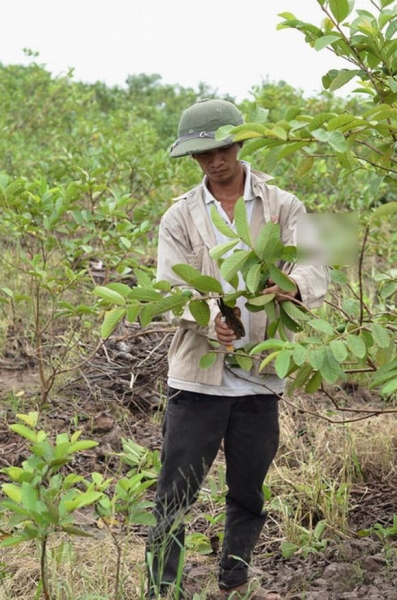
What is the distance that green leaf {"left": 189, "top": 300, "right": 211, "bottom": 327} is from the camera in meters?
2.87

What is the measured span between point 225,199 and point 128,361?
7.52ft

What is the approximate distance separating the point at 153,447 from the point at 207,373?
1.69m

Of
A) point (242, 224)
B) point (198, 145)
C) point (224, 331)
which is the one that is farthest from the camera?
point (198, 145)

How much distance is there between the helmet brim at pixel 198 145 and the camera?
310 centimetres

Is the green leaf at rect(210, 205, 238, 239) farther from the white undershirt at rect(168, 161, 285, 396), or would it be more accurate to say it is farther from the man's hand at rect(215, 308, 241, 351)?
the white undershirt at rect(168, 161, 285, 396)

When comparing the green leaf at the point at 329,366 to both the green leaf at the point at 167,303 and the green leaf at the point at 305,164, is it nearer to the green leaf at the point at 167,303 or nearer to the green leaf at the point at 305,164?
the green leaf at the point at 167,303

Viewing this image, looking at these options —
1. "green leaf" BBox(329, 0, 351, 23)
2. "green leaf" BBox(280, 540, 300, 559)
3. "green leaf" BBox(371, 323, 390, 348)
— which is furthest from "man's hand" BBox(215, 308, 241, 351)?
"green leaf" BBox(280, 540, 300, 559)

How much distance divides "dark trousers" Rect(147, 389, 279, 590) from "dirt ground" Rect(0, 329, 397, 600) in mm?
336

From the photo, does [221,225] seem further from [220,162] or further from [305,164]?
[220,162]

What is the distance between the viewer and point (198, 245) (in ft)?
10.6

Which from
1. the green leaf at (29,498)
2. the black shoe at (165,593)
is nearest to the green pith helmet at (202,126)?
the green leaf at (29,498)

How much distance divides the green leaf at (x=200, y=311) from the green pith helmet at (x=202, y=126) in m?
0.51

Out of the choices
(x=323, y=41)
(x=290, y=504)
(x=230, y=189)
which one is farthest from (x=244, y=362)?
(x=290, y=504)

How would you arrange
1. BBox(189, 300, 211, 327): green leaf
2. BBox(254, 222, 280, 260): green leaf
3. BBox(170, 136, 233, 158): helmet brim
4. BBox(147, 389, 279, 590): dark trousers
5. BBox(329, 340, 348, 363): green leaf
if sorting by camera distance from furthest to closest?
1. BBox(147, 389, 279, 590): dark trousers
2. BBox(170, 136, 233, 158): helmet brim
3. BBox(189, 300, 211, 327): green leaf
4. BBox(254, 222, 280, 260): green leaf
5. BBox(329, 340, 348, 363): green leaf
